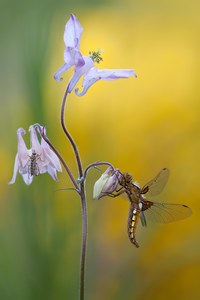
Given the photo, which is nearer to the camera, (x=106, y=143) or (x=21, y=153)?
(x=21, y=153)

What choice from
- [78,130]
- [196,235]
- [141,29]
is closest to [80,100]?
[78,130]

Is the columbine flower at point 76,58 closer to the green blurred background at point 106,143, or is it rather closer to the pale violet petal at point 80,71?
the pale violet petal at point 80,71

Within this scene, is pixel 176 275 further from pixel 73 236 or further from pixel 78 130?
pixel 78 130

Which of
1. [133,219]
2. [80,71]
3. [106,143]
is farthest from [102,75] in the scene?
[106,143]

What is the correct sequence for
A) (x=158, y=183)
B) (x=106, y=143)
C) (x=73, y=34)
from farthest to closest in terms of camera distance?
(x=106, y=143), (x=158, y=183), (x=73, y=34)

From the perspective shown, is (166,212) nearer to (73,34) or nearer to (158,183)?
(158,183)

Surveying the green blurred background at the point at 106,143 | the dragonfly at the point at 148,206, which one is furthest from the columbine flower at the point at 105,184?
the green blurred background at the point at 106,143
